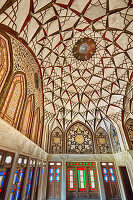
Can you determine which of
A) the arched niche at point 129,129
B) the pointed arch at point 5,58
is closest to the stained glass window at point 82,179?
the arched niche at point 129,129

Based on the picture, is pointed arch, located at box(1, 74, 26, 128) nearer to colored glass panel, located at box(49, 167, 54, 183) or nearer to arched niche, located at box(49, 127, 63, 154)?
arched niche, located at box(49, 127, 63, 154)

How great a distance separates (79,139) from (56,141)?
2.61m

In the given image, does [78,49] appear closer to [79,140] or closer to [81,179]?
[79,140]

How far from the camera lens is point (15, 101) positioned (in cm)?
530

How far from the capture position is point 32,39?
239 inches

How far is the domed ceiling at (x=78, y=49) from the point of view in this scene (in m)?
5.57

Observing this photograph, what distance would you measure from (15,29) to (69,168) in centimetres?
1171

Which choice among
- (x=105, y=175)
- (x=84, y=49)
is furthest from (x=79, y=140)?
(x=84, y=49)

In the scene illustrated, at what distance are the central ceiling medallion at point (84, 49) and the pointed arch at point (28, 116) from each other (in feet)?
17.8

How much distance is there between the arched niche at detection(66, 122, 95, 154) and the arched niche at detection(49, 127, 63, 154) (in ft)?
2.52

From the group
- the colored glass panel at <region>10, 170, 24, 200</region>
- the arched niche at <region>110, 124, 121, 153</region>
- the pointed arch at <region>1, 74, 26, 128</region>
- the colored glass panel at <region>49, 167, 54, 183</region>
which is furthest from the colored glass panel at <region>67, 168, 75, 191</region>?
the pointed arch at <region>1, 74, 26, 128</region>

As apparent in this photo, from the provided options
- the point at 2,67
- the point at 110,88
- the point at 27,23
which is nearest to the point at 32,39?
the point at 27,23

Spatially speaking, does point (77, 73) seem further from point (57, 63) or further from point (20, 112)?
point (20, 112)

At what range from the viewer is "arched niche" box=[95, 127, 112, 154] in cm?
1114
